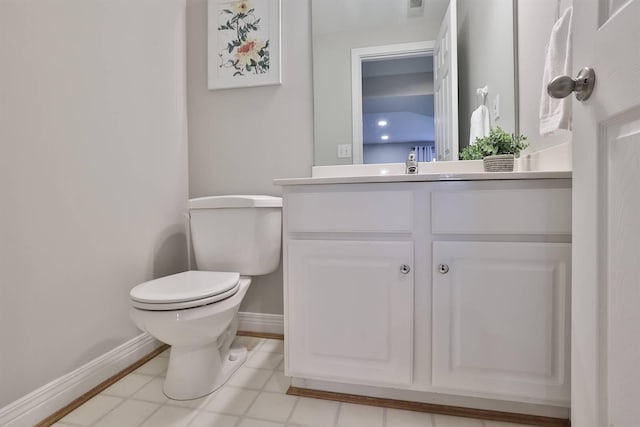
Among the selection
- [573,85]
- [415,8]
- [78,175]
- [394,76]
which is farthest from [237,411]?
[415,8]

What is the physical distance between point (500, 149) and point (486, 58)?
0.51 meters

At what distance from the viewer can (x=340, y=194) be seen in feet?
3.76

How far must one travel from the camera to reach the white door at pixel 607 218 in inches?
19.0

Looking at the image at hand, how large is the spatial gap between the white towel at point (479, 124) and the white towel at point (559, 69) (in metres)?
0.49

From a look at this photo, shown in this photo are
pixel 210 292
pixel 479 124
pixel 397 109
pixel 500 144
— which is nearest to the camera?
pixel 210 292

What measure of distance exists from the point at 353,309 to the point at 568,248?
27.4 inches

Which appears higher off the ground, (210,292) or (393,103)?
(393,103)

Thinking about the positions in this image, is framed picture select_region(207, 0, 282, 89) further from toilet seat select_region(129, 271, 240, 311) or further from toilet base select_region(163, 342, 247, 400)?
toilet base select_region(163, 342, 247, 400)

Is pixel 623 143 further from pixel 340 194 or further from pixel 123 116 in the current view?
pixel 123 116

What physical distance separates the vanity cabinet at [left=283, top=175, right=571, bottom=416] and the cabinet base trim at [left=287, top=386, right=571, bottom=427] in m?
0.02

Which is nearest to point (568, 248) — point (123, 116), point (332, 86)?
point (332, 86)

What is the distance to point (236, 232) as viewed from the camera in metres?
1.53

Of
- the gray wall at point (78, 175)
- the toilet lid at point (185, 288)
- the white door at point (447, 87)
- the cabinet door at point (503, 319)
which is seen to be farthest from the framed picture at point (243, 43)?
the cabinet door at point (503, 319)

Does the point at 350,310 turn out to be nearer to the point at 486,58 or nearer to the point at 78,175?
the point at 78,175
